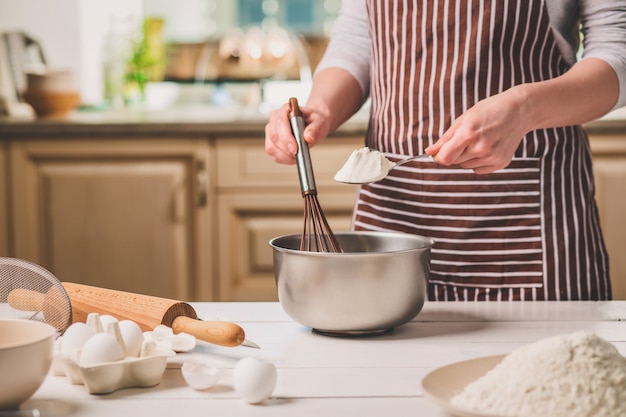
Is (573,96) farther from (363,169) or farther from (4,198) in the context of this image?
(4,198)

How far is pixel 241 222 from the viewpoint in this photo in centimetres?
243

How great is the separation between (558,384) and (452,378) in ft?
0.36

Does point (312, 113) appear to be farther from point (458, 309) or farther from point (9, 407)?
point (9, 407)

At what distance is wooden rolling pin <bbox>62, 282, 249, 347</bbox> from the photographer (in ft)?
2.97

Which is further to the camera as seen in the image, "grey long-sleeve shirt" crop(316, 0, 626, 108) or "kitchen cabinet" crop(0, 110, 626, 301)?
"kitchen cabinet" crop(0, 110, 626, 301)

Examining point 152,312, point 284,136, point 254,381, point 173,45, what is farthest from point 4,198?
point 254,381

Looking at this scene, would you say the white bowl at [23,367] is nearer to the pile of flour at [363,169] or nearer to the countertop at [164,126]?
the pile of flour at [363,169]

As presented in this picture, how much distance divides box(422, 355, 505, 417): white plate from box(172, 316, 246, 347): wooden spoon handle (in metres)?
0.22

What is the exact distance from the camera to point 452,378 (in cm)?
78

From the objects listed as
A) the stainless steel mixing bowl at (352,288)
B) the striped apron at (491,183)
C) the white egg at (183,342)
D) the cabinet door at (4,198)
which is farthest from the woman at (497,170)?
the cabinet door at (4,198)

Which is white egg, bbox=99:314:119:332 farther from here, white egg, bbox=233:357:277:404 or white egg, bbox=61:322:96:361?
white egg, bbox=233:357:277:404

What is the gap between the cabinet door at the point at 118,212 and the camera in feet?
7.93

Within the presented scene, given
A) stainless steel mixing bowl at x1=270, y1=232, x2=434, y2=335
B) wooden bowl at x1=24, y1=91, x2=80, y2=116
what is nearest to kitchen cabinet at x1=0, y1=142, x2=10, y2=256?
wooden bowl at x1=24, y1=91, x2=80, y2=116

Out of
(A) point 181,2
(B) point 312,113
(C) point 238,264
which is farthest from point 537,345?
(A) point 181,2
